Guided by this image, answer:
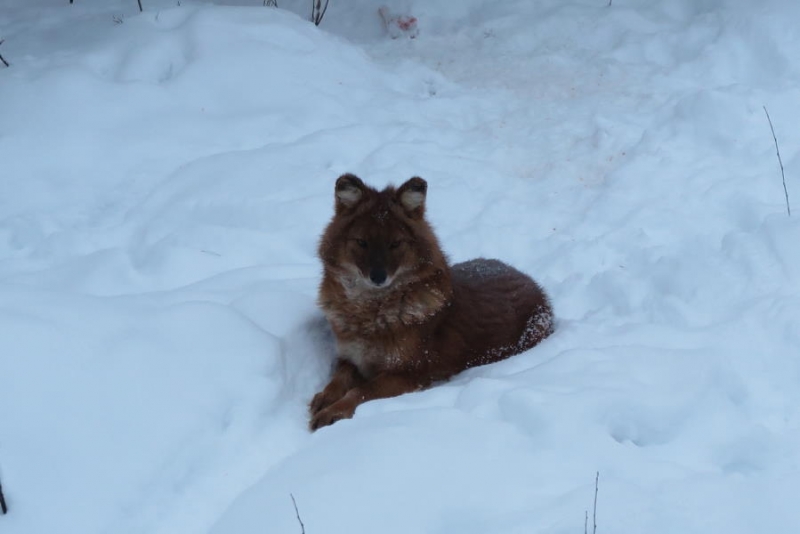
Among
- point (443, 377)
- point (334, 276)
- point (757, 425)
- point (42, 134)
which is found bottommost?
point (42, 134)

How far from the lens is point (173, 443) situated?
393 centimetres

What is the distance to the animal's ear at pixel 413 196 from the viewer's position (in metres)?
5.04

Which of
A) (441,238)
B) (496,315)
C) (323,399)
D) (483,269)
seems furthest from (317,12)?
(323,399)

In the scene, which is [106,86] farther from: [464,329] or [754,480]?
[754,480]

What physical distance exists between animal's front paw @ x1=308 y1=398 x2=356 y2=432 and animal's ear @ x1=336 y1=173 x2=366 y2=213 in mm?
1243

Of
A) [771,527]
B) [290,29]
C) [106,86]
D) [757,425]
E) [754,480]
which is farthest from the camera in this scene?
[290,29]

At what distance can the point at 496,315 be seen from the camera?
527 cm

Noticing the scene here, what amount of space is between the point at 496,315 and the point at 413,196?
0.92 m

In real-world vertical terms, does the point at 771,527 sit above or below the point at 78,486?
above

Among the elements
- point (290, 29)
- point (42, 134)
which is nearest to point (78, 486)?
point (42, 134)

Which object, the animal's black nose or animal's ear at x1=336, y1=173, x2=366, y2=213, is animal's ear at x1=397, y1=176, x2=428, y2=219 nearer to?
animal's ear at x1=336, y1=173, x2=366, y2=213

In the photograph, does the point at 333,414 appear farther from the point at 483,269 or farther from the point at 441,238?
the point at 441,238

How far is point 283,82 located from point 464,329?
172 inches

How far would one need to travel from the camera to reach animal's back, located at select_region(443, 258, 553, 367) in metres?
5.17
